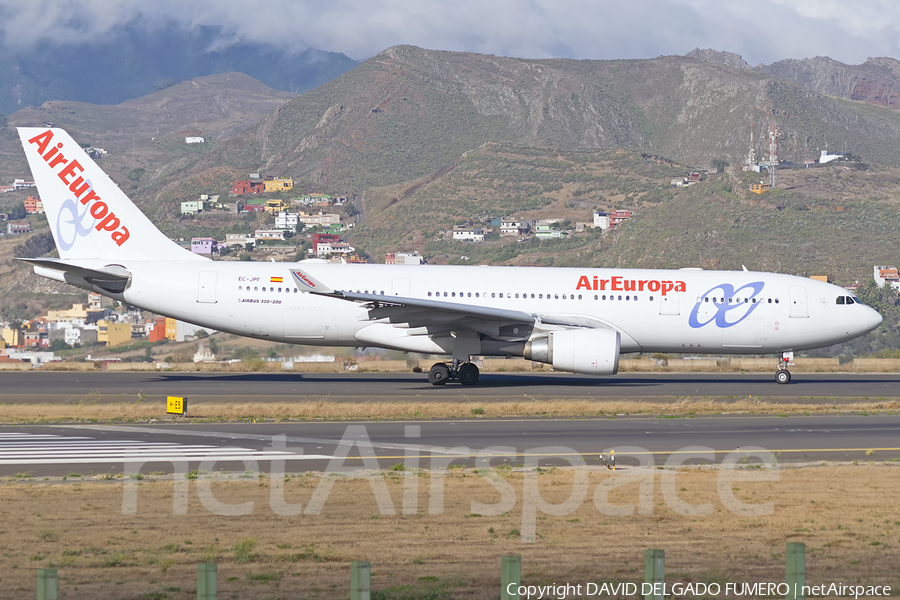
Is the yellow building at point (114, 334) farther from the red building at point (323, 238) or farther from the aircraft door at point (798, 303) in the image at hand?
the aircraft door at point (798, 303)

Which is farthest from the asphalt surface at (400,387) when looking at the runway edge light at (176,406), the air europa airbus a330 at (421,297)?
the runway edge light at (176,406)

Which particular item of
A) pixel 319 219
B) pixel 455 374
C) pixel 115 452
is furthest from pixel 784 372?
pixel 319 219

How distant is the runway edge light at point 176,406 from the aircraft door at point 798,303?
69.5 ft

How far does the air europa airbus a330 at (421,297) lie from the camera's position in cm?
3161

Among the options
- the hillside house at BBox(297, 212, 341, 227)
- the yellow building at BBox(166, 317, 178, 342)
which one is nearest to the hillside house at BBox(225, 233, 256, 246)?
the hillside house at BBox(297, 212, 341, 227)

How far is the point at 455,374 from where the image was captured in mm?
32188

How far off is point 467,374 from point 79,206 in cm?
1479

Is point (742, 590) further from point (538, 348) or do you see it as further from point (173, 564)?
point (538, 348)

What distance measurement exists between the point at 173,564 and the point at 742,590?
5788mm

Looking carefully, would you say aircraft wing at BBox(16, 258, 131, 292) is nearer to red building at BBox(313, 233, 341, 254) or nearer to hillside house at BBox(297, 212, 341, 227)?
red building at BBox(313, 233, 341, 254)

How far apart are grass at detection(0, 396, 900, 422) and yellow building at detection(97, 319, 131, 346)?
71.6 metres

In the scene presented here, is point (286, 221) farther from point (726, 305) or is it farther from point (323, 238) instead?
point (726, 305)

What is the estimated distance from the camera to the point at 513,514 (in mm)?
12695

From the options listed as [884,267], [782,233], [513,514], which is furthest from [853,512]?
[782,233]
